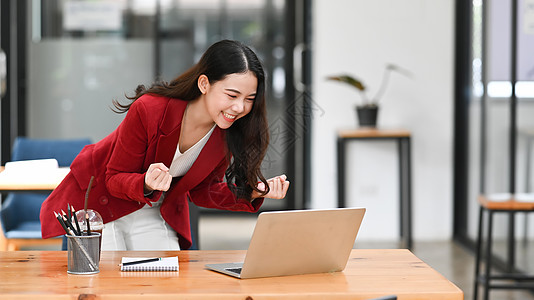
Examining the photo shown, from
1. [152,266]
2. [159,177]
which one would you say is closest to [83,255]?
[152,266]

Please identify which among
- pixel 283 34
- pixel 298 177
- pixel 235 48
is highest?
pixel 283 34

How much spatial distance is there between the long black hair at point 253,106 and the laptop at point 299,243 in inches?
15.5

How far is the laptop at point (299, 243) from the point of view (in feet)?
5.01

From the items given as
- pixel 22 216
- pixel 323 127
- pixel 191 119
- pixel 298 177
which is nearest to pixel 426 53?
pixel 323 127

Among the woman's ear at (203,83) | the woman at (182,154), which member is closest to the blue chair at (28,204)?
the woman at (182,154)

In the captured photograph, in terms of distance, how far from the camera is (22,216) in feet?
12.3

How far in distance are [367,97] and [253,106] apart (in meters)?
3.48

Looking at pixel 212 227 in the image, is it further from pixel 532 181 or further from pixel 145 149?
pixel 145 149

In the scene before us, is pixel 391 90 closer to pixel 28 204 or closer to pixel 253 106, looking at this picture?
pixel 28 204

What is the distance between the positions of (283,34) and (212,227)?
1702mm

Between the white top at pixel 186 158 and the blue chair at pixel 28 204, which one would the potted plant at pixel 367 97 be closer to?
the blue chair at pixel 28 204

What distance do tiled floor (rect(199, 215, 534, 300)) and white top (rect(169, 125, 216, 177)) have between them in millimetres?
2141

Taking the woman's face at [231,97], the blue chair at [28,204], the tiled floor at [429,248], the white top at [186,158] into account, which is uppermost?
the woman's face at [231,97]

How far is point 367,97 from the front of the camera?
541 cm
